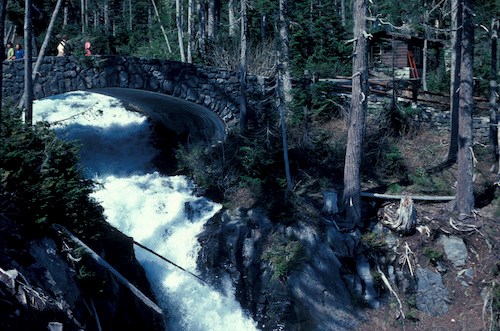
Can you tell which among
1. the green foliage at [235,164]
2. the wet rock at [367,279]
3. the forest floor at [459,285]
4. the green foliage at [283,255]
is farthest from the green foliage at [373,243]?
the green foliage at [235,164]

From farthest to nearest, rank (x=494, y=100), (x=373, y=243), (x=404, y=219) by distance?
(x=494, y=100) → (x=404, y=219) → (x=373, y=243)

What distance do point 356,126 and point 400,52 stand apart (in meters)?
16.0

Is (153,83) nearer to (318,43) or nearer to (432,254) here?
(432,254)

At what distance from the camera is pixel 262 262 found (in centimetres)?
1449

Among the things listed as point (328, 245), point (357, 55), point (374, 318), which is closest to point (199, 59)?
point (357, 55)

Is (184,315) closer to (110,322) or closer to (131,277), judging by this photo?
(131,277)

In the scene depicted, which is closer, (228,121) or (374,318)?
(374,318)

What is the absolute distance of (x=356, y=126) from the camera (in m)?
15.6

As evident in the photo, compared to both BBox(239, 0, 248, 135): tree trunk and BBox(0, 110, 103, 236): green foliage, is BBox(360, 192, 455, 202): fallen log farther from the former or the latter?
BBox(0, 110, 103, 236): green foliage

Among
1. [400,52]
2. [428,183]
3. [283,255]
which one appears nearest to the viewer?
[283,255]

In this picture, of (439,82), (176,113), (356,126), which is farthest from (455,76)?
(176,113)

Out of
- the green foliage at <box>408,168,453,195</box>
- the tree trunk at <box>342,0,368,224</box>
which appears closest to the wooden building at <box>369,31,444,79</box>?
the green foliage at <box>408,168,453,195</box>

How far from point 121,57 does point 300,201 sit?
6639 mm

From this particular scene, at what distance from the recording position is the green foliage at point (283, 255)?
14.1m
